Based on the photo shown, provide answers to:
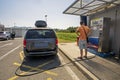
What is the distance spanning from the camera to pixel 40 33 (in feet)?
25.1

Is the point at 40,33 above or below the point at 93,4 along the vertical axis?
below

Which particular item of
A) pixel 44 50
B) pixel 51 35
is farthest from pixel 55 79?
pixel 51 35

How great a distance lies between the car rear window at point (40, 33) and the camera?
24.7 feet

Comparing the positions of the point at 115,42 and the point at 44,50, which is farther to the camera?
the point at 115,42

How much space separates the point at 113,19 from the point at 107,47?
1.70 metres

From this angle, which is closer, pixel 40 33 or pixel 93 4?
pixel 40 33

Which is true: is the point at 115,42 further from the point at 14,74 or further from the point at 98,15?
the point at 14,74

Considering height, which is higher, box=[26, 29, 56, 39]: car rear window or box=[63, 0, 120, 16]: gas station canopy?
box=[63, 0, 120, 16]: gas station canopy

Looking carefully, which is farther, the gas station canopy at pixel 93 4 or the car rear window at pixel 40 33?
the gas station canopy at pixel 93 4

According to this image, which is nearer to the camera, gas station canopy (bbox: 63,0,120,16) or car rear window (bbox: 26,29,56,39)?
car rear window (bbox: 26,29,56,39)

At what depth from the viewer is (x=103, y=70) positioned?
5.38 meters

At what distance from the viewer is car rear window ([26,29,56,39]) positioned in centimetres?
751

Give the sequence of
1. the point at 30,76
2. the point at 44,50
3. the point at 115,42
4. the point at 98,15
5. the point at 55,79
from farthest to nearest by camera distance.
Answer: the point at 98,15 → the point at 115,42 → the point at 44,50 → the point at 30,76 → the point at 55,79

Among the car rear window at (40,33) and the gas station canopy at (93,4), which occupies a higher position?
the gas station canopy at (93,4)
